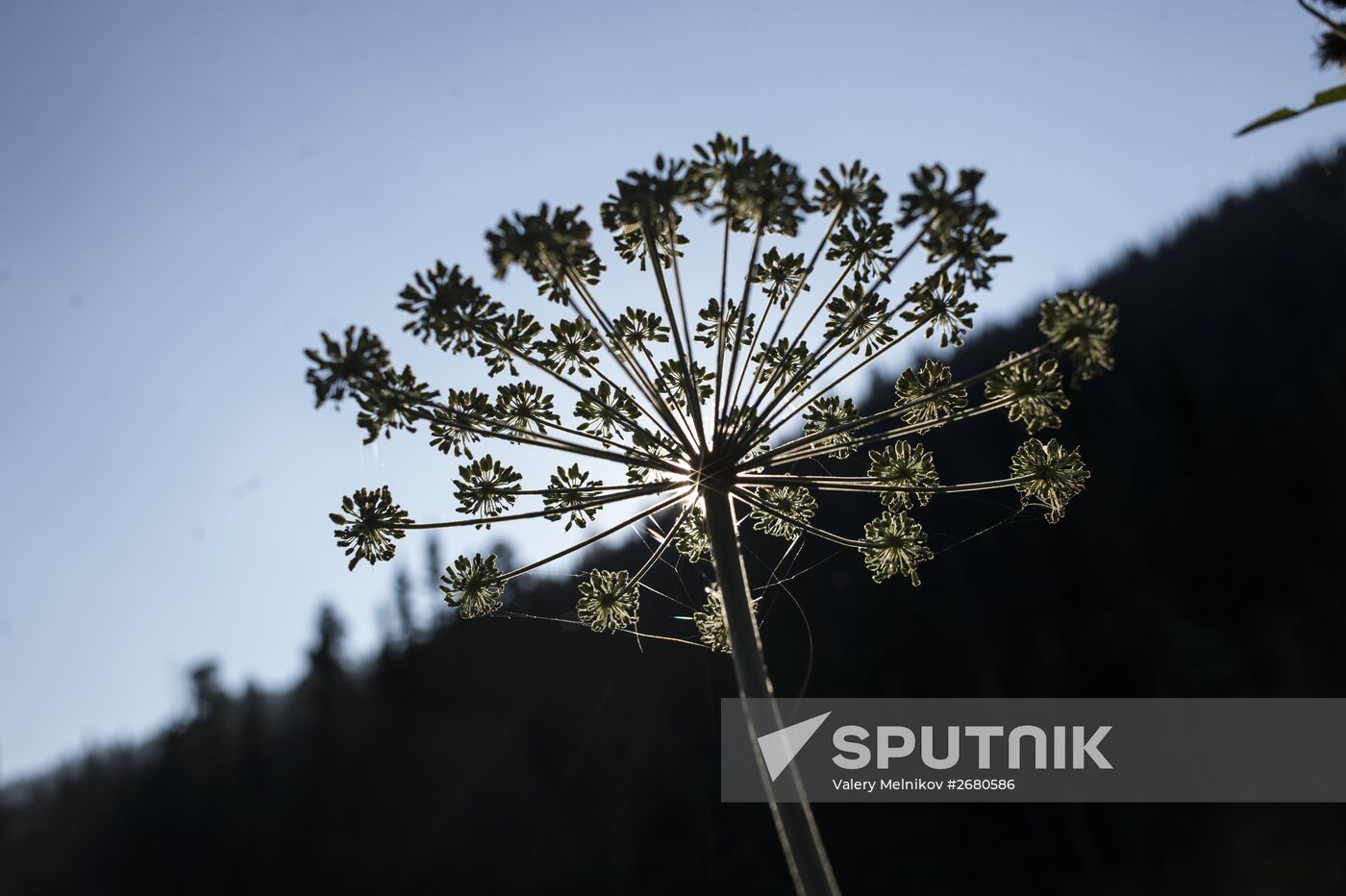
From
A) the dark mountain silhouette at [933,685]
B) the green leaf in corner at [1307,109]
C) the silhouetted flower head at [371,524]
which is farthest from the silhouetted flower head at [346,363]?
the dark mountain silhouette at [933,685]

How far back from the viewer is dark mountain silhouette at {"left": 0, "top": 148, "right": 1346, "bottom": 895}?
192ft

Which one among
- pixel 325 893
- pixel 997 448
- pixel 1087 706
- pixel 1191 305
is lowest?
pixel 325 893

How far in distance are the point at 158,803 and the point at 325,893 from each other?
31.4 meters

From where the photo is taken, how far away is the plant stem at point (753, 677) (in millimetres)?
2709

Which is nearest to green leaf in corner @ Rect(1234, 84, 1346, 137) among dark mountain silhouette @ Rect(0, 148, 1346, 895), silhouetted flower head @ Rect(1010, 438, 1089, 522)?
silhouetted flower head @ Rect(1010, 438, 1089, 522)

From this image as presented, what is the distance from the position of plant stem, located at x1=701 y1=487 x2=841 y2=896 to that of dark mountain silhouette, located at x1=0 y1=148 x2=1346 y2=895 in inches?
1705

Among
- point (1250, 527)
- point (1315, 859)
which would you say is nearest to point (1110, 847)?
point (1315, 859)

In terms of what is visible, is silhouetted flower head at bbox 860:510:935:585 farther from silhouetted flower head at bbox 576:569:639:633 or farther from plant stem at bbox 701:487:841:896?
silhouetted flower head at bbox 576:569:639:633

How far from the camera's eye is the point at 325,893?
81.2 metres

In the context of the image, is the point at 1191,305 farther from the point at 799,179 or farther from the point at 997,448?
the point at 799,179

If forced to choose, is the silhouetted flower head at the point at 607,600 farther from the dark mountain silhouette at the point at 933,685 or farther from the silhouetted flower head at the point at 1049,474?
the dark mountain silhouette at the point at 933,685

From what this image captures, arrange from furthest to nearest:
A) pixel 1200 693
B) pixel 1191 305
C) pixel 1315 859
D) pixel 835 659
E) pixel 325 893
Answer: pixel 1191 305, pixel 325 893, pixel 835 659, pixel 1200 693, pixel 1315 859

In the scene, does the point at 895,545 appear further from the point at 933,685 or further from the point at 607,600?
the point at 933,685

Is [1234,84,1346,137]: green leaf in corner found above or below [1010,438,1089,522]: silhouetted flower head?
above
